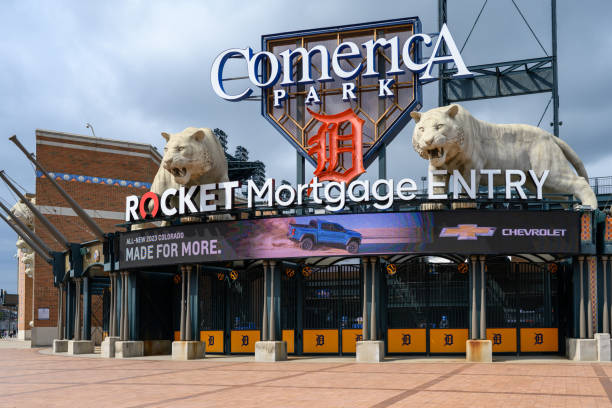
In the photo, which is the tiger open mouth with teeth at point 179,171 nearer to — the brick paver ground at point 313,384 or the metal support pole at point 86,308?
the brick paver ground at point 313,384

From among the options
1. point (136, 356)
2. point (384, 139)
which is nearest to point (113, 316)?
point (136, 356)

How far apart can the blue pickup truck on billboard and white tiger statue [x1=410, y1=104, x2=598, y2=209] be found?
4393 millimetres

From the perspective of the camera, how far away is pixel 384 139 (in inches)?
1420

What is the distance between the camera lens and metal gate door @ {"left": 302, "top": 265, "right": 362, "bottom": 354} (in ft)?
107

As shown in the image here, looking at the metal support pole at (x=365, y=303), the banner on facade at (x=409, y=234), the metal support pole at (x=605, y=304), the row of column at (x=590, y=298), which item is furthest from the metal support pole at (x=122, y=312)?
the metal support pole at (x=605, y=304)

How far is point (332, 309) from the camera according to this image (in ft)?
108

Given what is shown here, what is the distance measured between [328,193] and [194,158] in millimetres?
6752

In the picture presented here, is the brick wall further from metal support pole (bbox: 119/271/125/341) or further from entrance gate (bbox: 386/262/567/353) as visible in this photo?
entrance gate (bbox: 386/262/567/353)

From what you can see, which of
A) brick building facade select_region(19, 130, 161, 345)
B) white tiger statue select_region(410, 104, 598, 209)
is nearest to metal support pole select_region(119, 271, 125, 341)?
white tiger statue select_region(410, 104, 598, 209)

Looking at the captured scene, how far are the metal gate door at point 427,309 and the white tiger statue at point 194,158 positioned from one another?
8991mm

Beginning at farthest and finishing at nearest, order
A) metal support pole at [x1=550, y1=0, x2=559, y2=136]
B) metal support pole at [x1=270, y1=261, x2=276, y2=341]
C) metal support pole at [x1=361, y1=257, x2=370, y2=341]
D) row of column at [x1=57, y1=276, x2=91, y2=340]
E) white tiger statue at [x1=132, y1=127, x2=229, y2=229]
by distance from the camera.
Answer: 1. row of column at [x1=57, y1=276, x2=91, y2=340]
2. metal support pole at [x1=550, y1=0, x2=559, y2=136]
3. white tiger statue at [x1=132, y1=127, x2=229, y2=229]
4. metal support pole at [x1=270, y1=261, x2=276, y2=341]
5. metal support pole at [x1=361, y1=257, x2=370, y2=341]

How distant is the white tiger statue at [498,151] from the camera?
29594 mm

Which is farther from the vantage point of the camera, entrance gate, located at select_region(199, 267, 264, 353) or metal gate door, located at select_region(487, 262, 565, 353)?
entrance gate, located at select_region(199, 267, 264, 353)

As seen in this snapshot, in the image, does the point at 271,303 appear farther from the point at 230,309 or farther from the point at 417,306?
the point at 417,306
